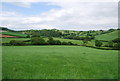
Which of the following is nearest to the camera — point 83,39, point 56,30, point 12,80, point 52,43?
point 12,80

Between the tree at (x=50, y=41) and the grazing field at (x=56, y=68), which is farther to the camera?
the tree at (x=50, y=41)

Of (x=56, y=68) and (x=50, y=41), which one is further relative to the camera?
(x=50, y=41)

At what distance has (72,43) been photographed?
20141 mm

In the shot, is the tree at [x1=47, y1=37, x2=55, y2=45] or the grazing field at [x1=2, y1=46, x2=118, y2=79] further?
the tree at [x1=47, y1=37, x2=55, y2=45]

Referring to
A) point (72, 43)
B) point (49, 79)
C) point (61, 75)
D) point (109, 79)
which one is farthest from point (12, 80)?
point (72, 43)

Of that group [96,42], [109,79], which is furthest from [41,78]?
[96,42]

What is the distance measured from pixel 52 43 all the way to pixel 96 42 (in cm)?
1464

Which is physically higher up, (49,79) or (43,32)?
(43,32)

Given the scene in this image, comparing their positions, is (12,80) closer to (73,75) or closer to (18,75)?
(18,75)

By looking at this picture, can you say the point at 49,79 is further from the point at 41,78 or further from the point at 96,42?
the point at 96,42

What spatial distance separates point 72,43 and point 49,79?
1725 cm

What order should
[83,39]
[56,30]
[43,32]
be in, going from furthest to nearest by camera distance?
[83,39] → [56,30] → [43,32]

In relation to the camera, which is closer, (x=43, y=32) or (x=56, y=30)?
(x=43, y=32)

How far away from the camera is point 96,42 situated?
2720 centimetres
